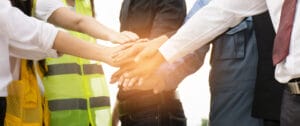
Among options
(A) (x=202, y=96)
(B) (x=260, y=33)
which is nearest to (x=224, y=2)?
(B) (x=260, y=33)

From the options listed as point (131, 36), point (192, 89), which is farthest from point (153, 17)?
point (192, 89)

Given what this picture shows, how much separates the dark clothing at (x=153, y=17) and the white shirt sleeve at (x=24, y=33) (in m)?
0.39

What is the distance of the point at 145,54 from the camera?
1.39 metres

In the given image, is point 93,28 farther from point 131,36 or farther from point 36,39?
point 36,39

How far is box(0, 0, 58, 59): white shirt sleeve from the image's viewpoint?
3.78 feet

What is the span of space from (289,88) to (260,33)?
14.6 inches

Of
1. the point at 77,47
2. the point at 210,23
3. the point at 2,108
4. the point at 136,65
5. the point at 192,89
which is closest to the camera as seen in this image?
the point at 2,108

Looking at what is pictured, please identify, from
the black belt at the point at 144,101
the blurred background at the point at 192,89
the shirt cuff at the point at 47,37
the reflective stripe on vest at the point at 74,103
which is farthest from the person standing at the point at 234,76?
the blurred background at the point at 192,89

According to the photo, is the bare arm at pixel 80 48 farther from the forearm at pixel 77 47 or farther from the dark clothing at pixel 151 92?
the dark clothing at pixel 151 92

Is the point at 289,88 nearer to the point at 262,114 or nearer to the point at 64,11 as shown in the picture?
the point at 262,114

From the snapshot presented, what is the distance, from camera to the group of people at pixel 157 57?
3.83ft

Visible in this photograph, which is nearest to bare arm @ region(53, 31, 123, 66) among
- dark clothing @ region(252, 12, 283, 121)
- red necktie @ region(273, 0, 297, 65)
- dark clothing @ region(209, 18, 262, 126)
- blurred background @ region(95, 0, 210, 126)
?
dark clothing @ region(209, 18, 262, 126)

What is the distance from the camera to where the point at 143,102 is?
60.5 inches

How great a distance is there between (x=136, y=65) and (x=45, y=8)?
0.32m
